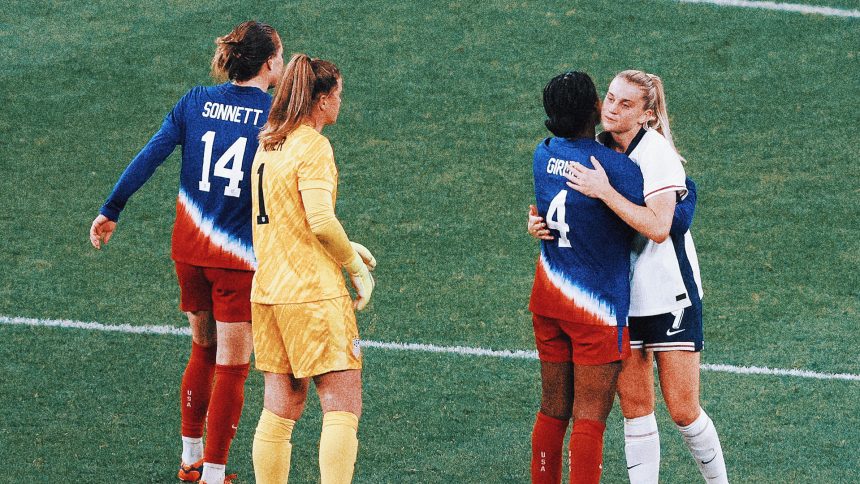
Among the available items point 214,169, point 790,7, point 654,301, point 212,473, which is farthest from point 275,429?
point 790,7

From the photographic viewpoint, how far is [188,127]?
5008mm

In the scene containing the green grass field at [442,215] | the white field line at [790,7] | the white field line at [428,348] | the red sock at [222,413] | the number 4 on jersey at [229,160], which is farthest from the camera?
the white field line at [790,7]

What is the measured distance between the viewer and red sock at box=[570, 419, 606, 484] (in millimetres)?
4488

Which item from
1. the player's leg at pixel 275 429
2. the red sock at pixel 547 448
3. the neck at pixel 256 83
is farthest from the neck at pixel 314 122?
the red sock at pixel 547 448

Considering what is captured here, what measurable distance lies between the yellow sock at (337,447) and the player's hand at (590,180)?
1.13 metres

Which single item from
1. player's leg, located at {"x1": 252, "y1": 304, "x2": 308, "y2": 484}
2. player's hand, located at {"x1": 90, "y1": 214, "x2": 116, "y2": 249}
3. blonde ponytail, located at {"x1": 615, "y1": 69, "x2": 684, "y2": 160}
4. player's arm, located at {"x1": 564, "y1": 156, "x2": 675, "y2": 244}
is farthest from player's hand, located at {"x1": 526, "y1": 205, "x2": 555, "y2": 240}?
player's hand, located at {"x1": 90, "y1": 214, "x2": 116, "y2": 249}

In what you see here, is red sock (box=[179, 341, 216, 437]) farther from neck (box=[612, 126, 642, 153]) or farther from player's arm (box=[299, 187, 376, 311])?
neck (box=[612, 126, 642, 153])

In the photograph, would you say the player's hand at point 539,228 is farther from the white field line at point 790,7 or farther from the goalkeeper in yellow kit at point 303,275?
the white field line at point 790,7

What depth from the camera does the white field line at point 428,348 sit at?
648cm

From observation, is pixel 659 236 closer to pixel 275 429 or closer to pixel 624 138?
pixel 624 138

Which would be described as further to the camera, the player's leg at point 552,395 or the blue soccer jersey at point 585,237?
the player's leg at point 552,395

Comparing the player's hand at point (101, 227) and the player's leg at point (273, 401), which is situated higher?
the player's hand at point (101, 227)

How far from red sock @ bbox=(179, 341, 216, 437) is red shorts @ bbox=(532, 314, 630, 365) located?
148 centimetres

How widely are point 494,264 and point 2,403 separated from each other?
10.1ft
